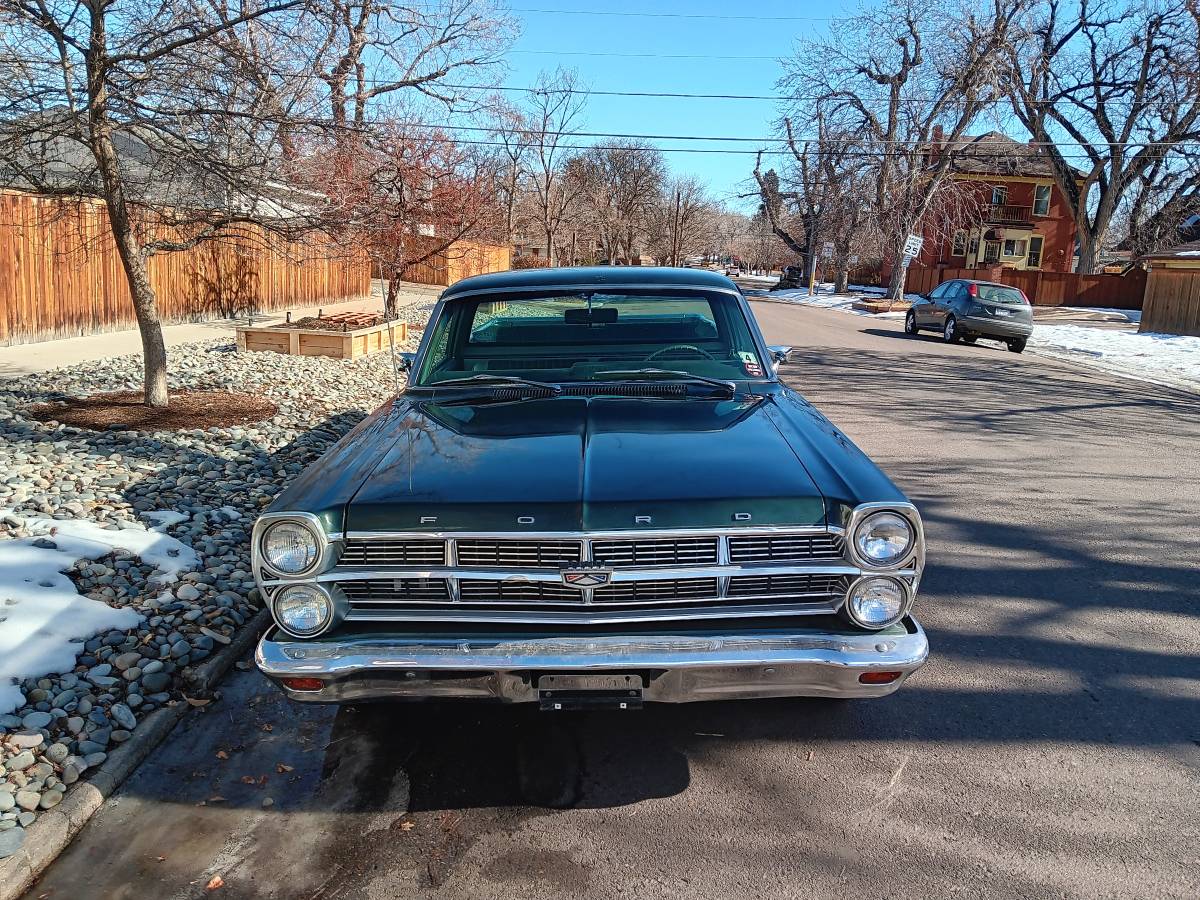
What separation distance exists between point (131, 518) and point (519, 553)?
3.60 meters

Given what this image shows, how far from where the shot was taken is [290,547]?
116 inches

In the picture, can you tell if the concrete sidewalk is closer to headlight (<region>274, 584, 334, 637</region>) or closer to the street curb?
the street curb

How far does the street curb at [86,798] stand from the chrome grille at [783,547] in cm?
229

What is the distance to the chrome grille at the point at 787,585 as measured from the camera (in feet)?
9.66

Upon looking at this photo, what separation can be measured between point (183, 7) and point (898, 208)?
115 ft

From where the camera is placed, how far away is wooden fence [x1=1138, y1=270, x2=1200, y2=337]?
79.3ft

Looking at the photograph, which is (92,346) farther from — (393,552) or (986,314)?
(986,314)

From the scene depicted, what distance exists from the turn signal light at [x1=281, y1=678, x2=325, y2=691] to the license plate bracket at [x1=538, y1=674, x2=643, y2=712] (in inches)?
27.8

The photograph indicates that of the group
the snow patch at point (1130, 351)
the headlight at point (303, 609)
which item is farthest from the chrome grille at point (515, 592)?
the snow patch at point (1130, 351)

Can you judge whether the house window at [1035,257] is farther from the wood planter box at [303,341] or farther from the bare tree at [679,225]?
the wood planter box at [303,341]

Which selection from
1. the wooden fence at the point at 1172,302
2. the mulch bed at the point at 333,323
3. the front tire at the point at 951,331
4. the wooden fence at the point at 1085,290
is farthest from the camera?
the wooden fence at the point at 1085,290

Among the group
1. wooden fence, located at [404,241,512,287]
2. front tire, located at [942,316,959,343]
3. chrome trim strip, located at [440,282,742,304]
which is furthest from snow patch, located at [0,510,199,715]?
wooden fence, located at [404,241,512,287]

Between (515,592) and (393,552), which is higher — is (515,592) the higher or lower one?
the lower one

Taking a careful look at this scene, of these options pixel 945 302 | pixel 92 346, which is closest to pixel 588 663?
pixel 92 346
